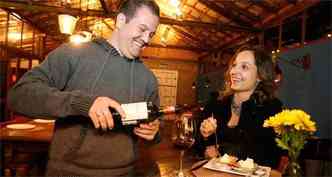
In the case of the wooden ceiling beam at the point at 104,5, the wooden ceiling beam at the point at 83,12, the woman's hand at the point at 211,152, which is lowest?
the woman's hand at the point at 211,152

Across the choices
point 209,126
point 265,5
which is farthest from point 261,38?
point 209,126

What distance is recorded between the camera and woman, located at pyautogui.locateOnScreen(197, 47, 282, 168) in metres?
1.98

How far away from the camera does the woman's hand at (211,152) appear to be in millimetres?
1917

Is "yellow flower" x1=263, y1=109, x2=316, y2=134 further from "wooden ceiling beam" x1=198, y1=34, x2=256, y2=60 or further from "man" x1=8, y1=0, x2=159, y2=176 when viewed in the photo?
"wooden ceiling beam" x1=198, y1=34, x2=256, y2=60

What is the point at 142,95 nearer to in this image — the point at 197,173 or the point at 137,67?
the point at 137,67

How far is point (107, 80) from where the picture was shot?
1.33 m

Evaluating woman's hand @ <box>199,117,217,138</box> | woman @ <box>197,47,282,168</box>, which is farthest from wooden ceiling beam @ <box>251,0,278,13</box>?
woman's hand @ <box>199,117,217,138</box>

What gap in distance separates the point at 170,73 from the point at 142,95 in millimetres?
10637

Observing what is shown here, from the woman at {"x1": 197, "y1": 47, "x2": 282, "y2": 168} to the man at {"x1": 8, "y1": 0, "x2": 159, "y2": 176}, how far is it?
24.2 inches

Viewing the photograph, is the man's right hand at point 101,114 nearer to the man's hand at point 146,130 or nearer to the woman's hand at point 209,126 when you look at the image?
the man's hand at point 146,130

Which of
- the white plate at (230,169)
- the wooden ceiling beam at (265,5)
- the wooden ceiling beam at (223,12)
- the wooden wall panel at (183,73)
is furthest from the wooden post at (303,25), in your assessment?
the wooden wall panel at (183,73)

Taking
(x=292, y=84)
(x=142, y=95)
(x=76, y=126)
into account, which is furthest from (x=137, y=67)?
(x=292, y=84)

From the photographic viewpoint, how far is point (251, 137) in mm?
2006

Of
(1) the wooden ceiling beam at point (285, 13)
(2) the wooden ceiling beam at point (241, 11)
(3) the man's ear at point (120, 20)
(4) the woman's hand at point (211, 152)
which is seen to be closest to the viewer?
(3) the man's ear at point (120, 20)
